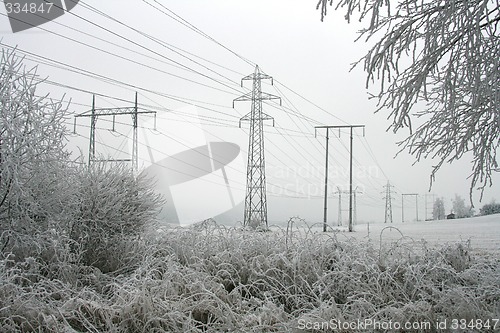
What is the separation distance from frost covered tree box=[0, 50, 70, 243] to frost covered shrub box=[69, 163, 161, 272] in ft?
2.01

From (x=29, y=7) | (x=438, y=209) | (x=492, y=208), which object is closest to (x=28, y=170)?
(x=29, y=7)

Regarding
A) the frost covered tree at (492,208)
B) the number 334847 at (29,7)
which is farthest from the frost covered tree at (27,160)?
the frost covered tree at (492,208)

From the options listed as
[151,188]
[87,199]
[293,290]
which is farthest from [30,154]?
[293,290]

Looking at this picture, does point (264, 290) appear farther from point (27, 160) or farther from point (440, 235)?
point (440, 235)

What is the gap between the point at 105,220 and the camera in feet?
25.5

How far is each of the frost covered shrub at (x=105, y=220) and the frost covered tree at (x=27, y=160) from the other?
61cm

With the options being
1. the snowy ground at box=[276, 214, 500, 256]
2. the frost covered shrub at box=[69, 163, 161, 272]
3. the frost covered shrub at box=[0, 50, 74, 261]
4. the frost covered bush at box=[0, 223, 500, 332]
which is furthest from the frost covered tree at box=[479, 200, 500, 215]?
the frost covered shrub at box=[0, 50, 74, 261]

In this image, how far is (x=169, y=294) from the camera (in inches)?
215

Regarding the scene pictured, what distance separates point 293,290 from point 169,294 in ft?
5.38

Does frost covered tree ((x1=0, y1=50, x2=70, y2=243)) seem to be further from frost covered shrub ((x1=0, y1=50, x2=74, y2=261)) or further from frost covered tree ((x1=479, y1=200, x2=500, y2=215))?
frost covered tree ((x1=479, y1=200, x2=500, y2=215))

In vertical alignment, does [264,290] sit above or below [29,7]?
below

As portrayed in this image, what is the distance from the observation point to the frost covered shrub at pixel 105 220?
25.3ft

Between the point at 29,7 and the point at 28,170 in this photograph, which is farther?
the point at 29,7

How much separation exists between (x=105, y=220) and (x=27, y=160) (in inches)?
70.8
